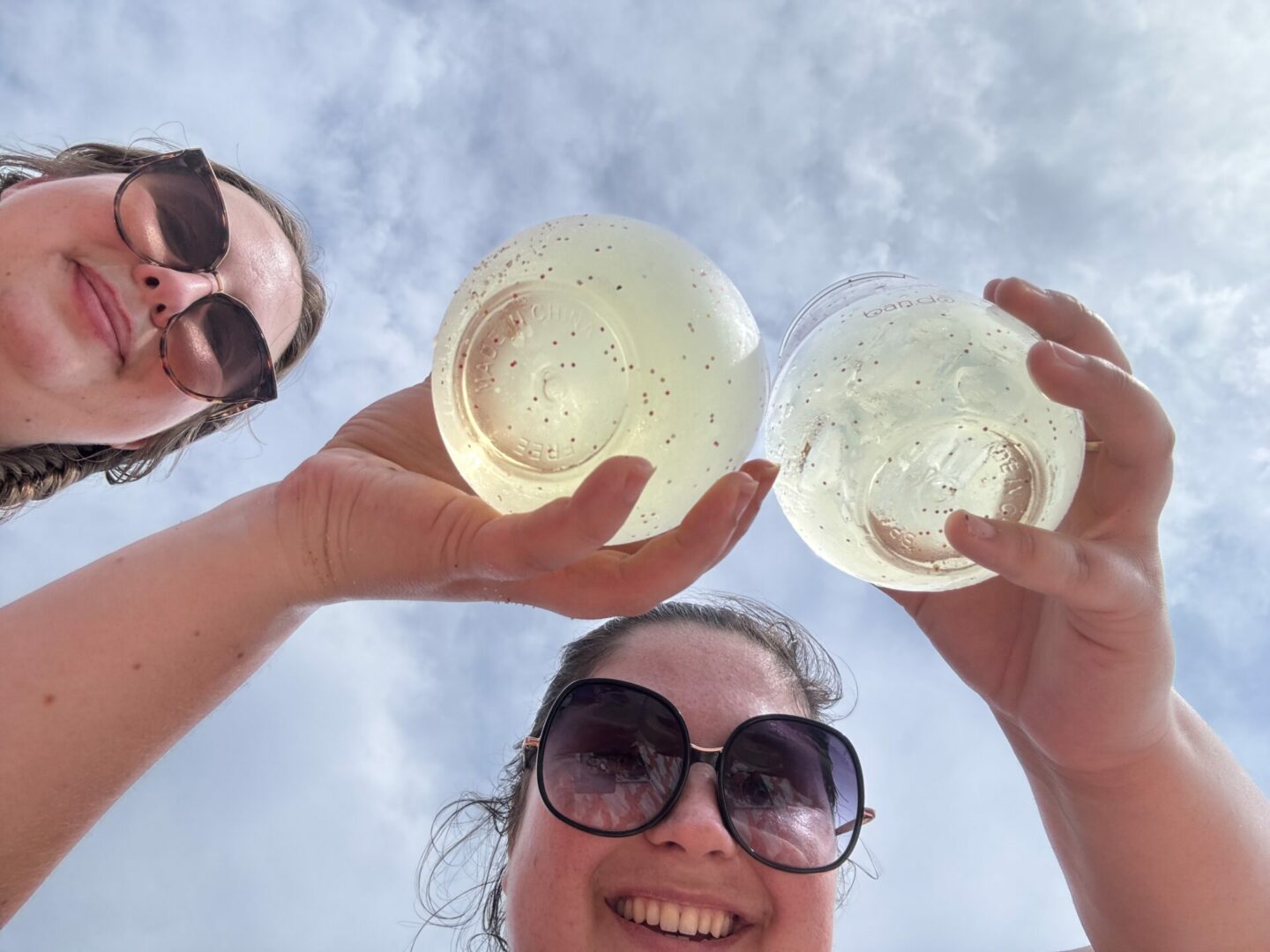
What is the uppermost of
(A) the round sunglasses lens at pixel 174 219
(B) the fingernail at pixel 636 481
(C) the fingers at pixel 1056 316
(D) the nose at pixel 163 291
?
(A) the round sunglasses lens at pixel 174 219

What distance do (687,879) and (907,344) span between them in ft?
6.36

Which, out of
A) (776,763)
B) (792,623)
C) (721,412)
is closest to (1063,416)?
(721,412)

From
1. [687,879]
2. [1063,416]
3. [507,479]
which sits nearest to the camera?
[507,479]

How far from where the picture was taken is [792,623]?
455 cm

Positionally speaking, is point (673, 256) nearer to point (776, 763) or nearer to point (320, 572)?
point (320, 572)

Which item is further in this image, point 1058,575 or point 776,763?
point 776,763

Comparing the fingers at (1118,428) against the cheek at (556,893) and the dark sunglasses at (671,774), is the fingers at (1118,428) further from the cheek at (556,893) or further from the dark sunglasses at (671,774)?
the cheek at (556,893)

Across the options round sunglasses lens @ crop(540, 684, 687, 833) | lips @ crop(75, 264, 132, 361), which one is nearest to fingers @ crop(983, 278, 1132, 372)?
round sunglasses lens @ crop(540, 684, 687, 833)

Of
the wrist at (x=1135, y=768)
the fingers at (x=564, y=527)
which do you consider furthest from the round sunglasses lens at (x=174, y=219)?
the wrist at (x=1135, y=768)

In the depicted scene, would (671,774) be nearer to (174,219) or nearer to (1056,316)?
(1056,316)

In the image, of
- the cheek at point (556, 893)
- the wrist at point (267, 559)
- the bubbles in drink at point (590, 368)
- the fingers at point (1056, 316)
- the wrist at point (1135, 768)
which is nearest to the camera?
the bubbles in drink at point (590, 368)

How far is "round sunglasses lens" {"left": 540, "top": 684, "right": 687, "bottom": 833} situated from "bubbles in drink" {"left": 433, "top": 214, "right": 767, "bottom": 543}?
1226 mm

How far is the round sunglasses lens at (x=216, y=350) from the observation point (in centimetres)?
302

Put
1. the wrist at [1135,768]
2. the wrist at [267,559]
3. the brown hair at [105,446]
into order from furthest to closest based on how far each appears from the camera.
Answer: the brown hair at [105,446] < the wrist at [1135,768] < the wrist at [267,559]
